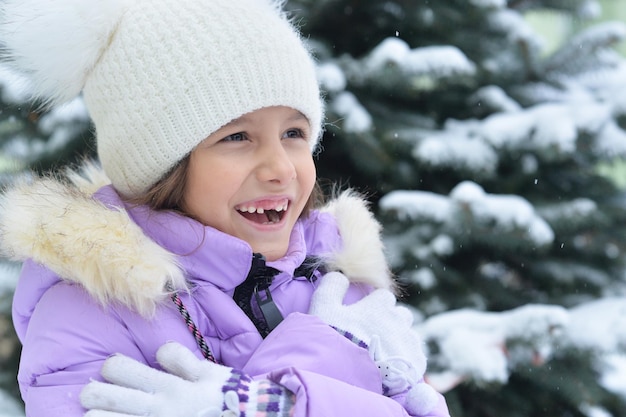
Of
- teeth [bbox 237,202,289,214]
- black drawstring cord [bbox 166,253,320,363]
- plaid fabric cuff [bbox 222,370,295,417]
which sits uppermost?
teeth [bbox 237,202,289,214]

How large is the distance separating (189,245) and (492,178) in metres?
1.91

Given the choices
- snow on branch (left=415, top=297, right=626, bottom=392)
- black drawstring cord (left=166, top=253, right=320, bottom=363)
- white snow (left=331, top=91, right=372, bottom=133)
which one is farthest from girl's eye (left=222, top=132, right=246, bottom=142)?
snow on branch (left=415, top=297, right=626, bottom=392)

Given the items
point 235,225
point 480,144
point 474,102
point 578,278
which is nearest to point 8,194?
point 235,225

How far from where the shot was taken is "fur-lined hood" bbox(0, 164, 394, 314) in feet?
4.42

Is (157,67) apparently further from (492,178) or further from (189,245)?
(492,178)

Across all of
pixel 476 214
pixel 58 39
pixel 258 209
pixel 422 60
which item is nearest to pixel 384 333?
pixel 258 209

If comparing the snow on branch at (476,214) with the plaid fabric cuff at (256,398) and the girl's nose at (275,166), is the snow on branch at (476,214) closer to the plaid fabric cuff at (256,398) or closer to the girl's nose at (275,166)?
the girl's nose at (275,166)

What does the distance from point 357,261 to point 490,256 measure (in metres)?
1.69

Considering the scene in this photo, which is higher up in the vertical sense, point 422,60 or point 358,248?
point 358,248

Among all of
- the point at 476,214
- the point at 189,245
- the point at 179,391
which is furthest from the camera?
the point at 476,214

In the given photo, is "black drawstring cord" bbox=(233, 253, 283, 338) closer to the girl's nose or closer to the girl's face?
the girl's face

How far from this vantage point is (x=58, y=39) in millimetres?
1580

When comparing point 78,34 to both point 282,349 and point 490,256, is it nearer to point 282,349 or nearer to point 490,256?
point 282,349

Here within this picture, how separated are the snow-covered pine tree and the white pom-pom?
53.2 inches
